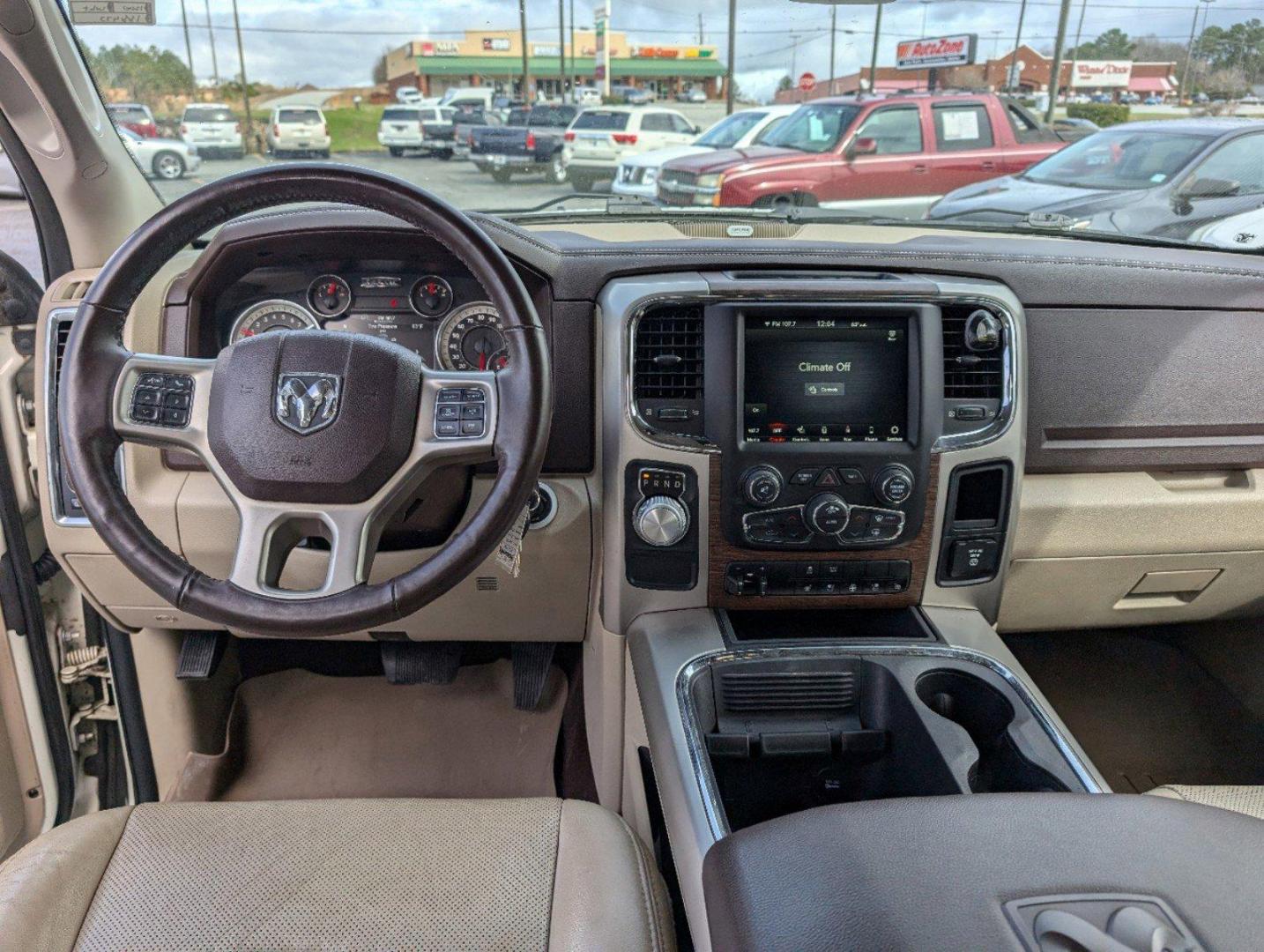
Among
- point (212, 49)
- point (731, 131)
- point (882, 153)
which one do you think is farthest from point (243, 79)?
point (731, 131)

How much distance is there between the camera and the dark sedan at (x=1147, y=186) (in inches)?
94.7

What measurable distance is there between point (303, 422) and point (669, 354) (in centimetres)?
68

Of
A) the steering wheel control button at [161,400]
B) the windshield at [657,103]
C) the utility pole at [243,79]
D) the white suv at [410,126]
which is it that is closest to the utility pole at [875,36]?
the windshield at [657,103]

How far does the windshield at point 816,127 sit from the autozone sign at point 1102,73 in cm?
113

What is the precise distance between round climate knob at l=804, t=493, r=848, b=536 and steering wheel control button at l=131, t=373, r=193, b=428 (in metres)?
1.08

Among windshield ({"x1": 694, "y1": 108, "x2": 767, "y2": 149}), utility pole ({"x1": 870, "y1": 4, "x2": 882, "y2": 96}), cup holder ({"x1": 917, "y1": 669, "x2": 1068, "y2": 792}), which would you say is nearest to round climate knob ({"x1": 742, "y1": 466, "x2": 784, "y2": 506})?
cup holder ({"x1": 917, "y1": 669, "x2": 1068, "y2": 792})

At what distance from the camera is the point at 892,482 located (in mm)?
1863

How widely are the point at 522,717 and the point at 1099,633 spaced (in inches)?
62.6

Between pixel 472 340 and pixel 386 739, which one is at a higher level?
pixel 472 340

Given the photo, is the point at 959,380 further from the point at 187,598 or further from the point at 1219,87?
the point at 187,598

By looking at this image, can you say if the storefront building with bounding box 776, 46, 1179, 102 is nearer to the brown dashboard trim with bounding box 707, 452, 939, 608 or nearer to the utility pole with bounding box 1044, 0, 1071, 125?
the utility pole with bounding box 1044, 0, 1071, 125

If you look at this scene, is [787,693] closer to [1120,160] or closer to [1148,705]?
[1148,705]

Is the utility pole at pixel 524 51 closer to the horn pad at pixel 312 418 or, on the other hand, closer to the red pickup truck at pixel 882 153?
the red pickup truck at pixel 882 153

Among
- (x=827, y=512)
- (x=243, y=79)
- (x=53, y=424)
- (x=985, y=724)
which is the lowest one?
(x=985, y=724)
